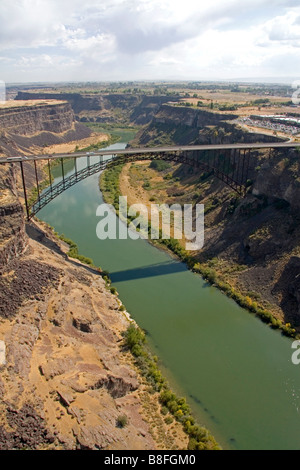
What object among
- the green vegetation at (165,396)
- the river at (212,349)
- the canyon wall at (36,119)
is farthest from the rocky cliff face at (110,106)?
the green vegetation at (165,396)

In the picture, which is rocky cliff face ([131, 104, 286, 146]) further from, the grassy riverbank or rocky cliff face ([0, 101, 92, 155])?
rocky cliff face ([0, 101, 92, 155])

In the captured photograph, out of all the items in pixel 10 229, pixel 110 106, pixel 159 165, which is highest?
pixel 110 106

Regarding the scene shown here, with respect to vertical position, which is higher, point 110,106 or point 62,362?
point 110,106

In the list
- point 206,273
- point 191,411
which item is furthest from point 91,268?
point 191,411

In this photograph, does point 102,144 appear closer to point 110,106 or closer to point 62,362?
point 110,106

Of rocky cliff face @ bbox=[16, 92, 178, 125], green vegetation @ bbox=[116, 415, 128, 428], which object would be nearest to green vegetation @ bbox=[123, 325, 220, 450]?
green vegetation @ bbox=[116, 415, 128, 428]

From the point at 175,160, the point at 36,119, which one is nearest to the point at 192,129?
the point at 36,119
